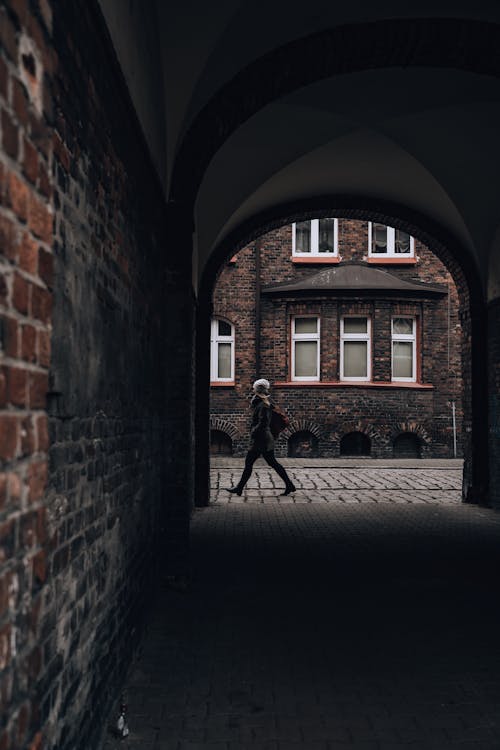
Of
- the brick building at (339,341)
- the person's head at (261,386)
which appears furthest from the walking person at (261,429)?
the brick building at (339,341)

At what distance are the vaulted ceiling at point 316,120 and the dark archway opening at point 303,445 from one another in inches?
409

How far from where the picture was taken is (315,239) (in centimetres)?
2100

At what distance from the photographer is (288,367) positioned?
821 inches

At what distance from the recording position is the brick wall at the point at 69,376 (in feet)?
5.73

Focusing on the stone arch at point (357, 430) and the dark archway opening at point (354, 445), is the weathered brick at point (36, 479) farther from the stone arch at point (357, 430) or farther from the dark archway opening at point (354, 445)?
the dark archway opening at point (354, 445)

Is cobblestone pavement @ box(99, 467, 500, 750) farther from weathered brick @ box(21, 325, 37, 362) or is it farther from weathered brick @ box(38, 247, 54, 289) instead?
weathered brick @ box(38, 247, 54, 289)

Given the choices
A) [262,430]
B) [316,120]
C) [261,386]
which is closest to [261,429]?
[262,430]

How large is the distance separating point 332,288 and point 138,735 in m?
17.8

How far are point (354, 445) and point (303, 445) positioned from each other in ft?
5.17

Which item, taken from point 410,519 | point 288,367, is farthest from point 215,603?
point 288,367

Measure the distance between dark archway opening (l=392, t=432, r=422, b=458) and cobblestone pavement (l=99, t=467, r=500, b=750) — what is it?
12.9 meters

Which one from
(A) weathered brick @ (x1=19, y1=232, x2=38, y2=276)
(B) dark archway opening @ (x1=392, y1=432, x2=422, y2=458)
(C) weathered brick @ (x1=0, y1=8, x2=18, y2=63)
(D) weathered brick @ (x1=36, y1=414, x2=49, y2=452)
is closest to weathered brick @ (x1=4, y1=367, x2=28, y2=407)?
(D) weathered brick @ (x1=36, y1=414, x2=49, y2=452)

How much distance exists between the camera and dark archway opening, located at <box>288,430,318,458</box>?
20562 mm

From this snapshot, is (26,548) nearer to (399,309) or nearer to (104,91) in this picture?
(104,91)
